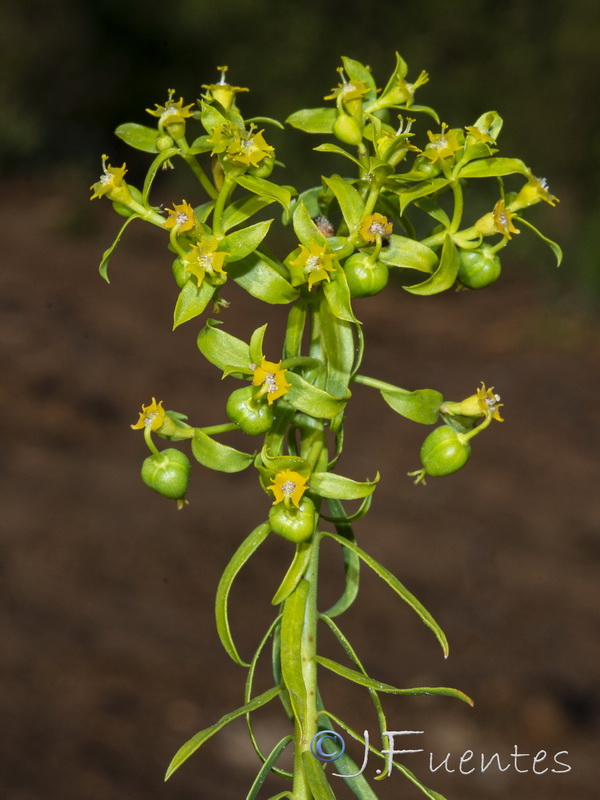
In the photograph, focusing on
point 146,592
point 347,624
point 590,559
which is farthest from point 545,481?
point 146,592

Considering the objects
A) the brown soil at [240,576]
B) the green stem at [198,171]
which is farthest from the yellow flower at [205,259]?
the brown soil at [240,576]

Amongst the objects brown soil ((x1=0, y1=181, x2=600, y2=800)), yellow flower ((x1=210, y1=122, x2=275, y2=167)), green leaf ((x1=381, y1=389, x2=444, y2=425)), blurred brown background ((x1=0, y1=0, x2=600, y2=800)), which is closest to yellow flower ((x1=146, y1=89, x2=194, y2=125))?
yellow flower ((x1=210, y1=122, x2=275, y2=167))

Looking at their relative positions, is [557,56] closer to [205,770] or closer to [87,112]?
[87,112]

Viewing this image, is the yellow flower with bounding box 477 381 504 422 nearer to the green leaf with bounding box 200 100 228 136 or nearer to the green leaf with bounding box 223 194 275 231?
the green leaf with bounding box 223 194 275 231

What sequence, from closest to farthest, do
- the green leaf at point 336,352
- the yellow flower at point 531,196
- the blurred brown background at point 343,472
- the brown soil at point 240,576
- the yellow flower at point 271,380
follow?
the yellow flower at point 271,380 < the green leaf at point 336,352 < the yellow flower at point 531,196 < the brown soil at point 240,576 < the blurred brown background at point 343,472

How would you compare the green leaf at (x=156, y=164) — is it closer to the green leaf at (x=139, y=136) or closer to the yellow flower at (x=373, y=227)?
the green leaf at (x=139, y=136)

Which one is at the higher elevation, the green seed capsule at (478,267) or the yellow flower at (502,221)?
the yellow flower at (502,221)

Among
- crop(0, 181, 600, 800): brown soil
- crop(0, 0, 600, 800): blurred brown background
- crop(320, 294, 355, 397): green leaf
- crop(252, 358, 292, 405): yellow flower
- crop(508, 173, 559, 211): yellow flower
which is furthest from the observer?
crop(0, 0, 600, 800): blurred brown background
